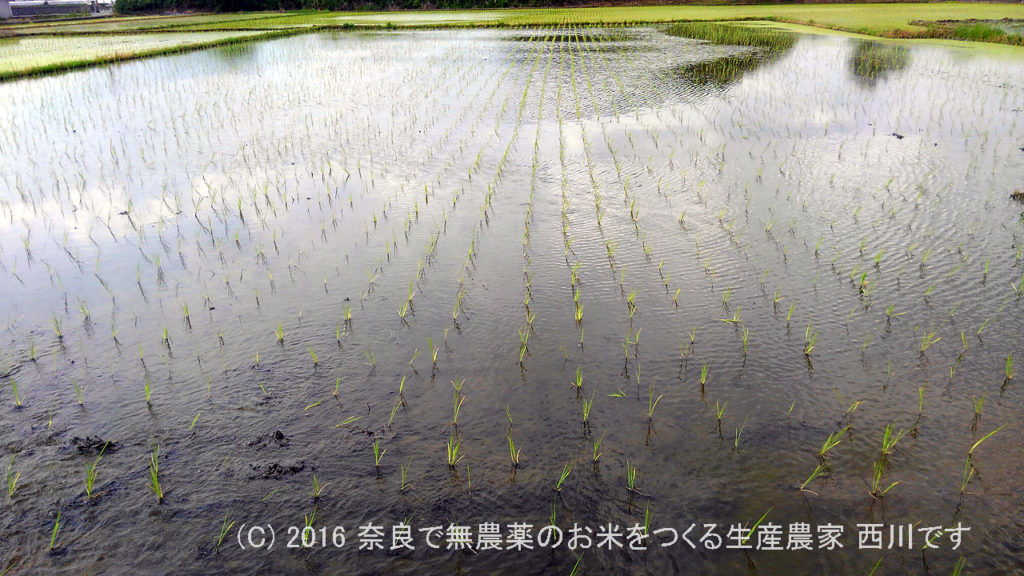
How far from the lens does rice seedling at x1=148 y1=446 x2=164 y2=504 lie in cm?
245

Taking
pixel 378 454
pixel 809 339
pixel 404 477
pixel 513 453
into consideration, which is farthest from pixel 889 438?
pixel 378 454

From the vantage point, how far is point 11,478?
8.27 ft

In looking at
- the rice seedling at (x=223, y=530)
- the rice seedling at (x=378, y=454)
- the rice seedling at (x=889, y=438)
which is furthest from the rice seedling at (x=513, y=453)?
the rice seedling at (x=889, y=438)

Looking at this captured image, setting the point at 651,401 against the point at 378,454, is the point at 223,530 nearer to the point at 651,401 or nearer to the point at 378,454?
the point at 378,454

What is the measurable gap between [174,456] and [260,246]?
253 centimetres

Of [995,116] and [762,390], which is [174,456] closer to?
[762,390]

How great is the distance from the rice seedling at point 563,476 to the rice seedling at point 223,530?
4.35 ft

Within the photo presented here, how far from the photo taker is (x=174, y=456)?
8.73ft

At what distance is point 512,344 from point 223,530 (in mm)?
1787

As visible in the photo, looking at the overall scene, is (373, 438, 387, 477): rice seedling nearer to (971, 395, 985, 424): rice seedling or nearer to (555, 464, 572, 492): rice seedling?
(555, 464, 572, 492): rice seedling

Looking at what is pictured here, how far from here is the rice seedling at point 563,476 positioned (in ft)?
8.24

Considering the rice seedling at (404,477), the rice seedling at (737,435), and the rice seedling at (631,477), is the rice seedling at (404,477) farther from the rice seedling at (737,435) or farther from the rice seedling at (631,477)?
the rice seedling at (737,435)

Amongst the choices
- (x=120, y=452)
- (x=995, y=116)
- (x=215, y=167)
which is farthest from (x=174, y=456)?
(x=995, y=116)

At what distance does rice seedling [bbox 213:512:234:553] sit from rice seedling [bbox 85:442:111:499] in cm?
61
